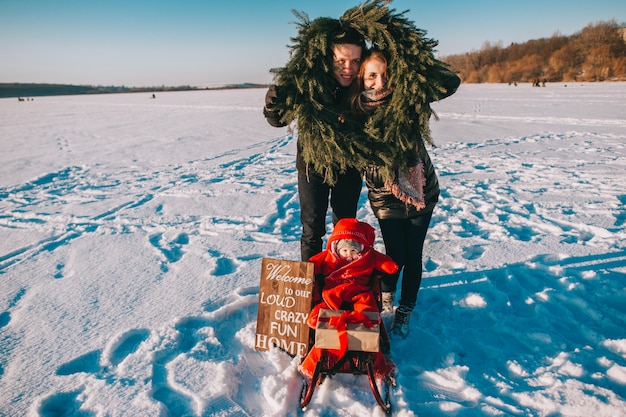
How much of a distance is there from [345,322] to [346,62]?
1.44 meters

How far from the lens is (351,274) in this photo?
218cm

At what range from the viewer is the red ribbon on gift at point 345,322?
1836 millimetres

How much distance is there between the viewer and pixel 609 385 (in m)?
2.00

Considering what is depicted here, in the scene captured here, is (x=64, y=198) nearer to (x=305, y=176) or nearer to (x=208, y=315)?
(x=208, y=315)

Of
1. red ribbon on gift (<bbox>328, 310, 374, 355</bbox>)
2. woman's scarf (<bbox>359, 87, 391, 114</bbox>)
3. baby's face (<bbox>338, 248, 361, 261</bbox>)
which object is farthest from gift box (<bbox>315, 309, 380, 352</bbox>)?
woman's scarf (<bbox>359, 87, 391, 114</bbox>)

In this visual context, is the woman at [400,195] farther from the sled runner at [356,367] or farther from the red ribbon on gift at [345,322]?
the red ribbon on gift at [345,322]

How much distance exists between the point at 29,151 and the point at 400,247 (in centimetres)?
1047

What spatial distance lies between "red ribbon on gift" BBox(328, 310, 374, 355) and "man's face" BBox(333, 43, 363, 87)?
4.35ft

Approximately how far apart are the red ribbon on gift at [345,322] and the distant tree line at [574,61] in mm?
41835

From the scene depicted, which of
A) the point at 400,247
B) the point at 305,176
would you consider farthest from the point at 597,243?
the point at 305,176

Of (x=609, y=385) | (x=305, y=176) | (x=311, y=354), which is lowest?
(x=609, y=385)

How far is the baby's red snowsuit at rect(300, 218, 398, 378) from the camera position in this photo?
6.79 ft

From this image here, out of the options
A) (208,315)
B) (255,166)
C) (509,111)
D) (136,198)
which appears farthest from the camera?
(509,111)

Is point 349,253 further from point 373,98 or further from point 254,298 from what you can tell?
point 254,298
